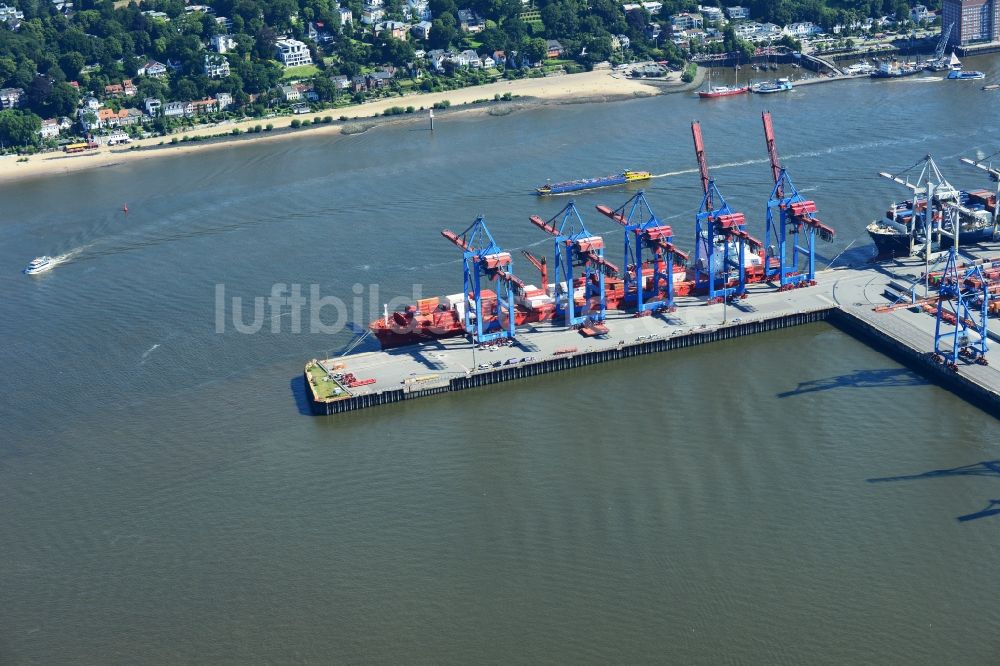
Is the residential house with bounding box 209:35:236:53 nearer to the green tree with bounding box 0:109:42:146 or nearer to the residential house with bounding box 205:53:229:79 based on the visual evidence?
the residential house with bounding box 205:53:229:79

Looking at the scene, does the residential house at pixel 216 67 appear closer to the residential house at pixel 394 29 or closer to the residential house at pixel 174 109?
the residential house at pixel 174 109

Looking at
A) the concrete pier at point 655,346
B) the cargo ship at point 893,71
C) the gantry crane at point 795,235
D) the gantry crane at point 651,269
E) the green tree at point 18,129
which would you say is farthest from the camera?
the cargo ship at point 893,71

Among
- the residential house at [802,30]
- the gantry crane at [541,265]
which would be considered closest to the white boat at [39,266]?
the gantry crane at [541,265]

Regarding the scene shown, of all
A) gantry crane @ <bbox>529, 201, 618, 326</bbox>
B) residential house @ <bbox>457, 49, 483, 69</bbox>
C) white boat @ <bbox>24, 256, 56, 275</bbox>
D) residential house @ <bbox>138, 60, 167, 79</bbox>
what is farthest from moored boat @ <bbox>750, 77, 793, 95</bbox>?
white boat @ <bbox>24, 256, 56, 275</bbox>

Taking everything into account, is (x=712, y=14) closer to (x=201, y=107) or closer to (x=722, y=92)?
(x=722, y=92)

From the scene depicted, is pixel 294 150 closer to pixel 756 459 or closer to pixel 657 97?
pixel 657 97

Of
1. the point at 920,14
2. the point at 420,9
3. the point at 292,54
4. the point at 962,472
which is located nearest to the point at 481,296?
the point at 962,472

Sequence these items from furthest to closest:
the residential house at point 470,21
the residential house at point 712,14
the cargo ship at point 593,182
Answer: the residential house at point 712,14 → the residential house at point 470,21 → the cargo ship at point 593,182
